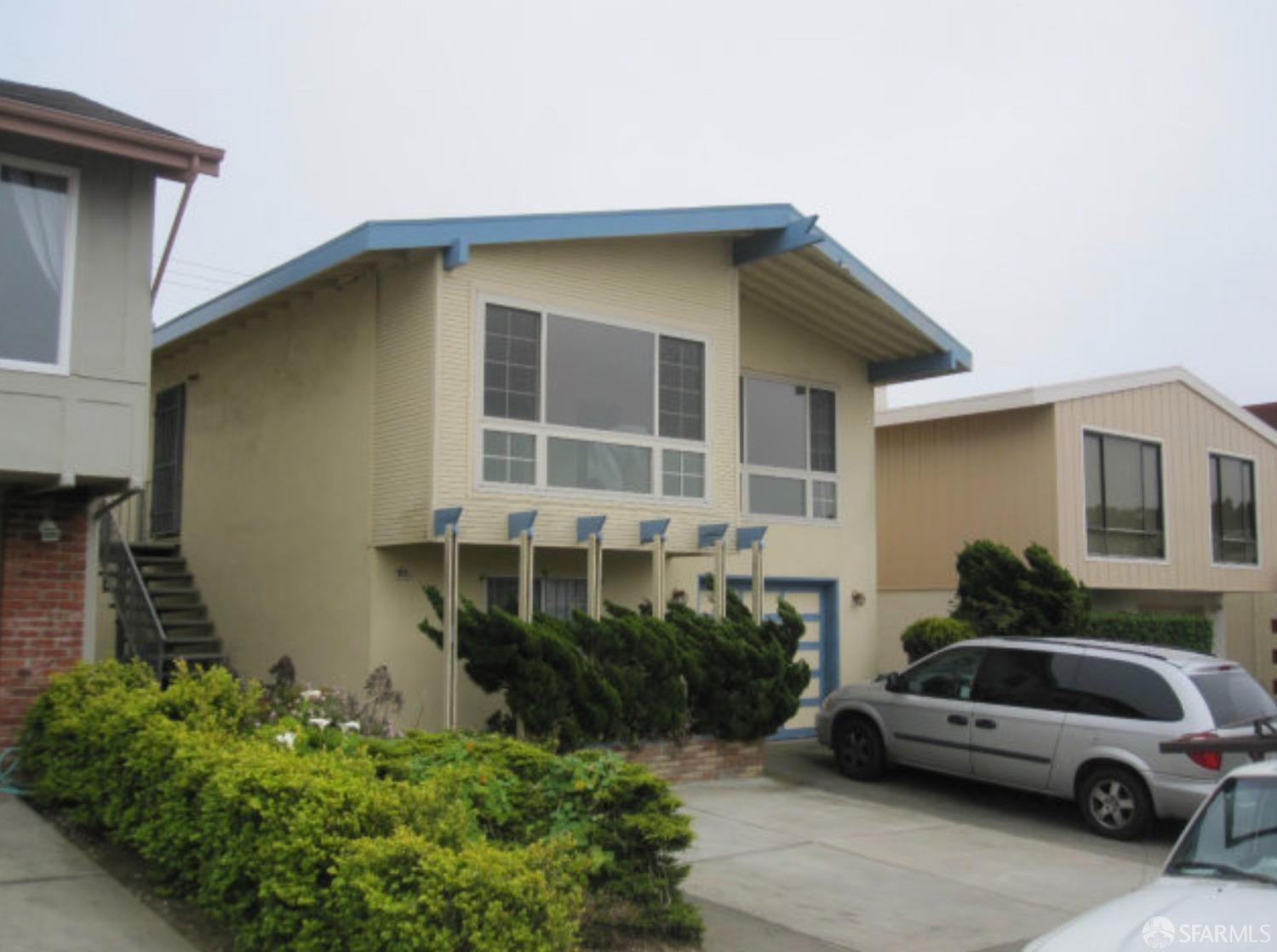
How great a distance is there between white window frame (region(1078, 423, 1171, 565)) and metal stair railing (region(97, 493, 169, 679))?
12601mm

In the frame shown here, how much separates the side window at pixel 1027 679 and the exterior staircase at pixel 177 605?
842 cm

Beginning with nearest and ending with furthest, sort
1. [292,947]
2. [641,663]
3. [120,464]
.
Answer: [292,947] → [120,464] → [641,663]

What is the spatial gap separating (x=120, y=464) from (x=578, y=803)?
4763mm

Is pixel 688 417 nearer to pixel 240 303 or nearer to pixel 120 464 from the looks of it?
pixel 240 303

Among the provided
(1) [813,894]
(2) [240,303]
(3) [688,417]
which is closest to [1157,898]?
(1) [813,894]

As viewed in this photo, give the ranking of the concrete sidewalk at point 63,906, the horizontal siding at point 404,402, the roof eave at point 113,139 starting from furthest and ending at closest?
the horizontal siding at point 404,402, the roof eave at point 113,139, the concrete sidewalk at point 63,906

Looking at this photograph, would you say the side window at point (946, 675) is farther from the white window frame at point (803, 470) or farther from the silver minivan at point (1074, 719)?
the white window frame at point (803, 470)

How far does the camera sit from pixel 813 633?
16328mm

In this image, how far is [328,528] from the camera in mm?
12859

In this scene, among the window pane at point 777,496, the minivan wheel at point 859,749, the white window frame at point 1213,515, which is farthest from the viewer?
the white window frame at point 1213,515

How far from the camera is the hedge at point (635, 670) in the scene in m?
11.1

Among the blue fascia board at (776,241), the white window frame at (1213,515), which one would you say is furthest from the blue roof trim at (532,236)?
the white window frame at (1213,515)

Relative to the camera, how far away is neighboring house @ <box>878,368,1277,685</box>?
17953 millimetres

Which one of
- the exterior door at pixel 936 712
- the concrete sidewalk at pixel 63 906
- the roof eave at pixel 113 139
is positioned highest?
the roof eave at pixel 113 139
